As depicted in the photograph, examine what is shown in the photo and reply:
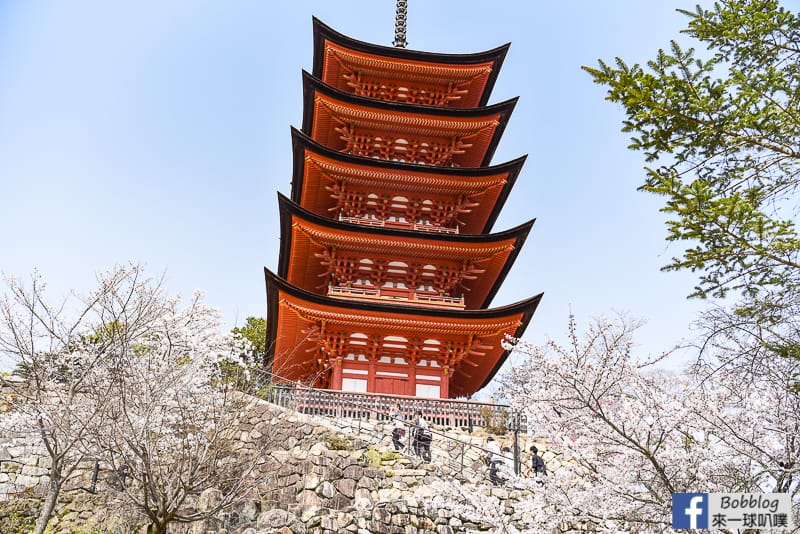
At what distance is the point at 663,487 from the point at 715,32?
17.5 feet

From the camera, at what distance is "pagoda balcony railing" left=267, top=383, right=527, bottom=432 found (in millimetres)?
14445

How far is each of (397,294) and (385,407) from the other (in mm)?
4835

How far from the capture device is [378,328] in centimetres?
1747

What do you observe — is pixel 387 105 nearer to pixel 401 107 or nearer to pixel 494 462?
pixel 401 107

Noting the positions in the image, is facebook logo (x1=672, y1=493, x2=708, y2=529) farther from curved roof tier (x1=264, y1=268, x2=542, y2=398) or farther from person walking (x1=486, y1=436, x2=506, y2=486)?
curved roof tier (x1=264, y1=268, x2=542, y2=398)

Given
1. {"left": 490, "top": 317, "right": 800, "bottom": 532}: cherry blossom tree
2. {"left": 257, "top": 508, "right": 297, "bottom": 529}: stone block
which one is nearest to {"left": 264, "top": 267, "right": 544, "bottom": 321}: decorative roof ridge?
{"left": 257, "top": 508, "right": 297, "bottom": 529}: stone block

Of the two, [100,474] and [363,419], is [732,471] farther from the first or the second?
[100,474]

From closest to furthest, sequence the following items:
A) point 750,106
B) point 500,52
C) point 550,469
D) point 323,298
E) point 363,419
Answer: point 750,106
point 550,469
point 363,419
point 323,298
point 500,52

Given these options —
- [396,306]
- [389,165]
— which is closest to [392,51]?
[389,165]

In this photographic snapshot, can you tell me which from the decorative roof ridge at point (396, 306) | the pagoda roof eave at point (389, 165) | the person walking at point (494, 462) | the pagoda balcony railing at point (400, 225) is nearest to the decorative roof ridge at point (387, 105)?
the pagoda roof eave at point (389, 165)

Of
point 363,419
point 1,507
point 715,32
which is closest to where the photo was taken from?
point 715,32

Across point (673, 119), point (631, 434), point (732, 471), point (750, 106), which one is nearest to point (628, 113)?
point (673, 119)

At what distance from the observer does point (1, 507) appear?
1273 centimetres

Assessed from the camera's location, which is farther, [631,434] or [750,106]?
[631,434]
